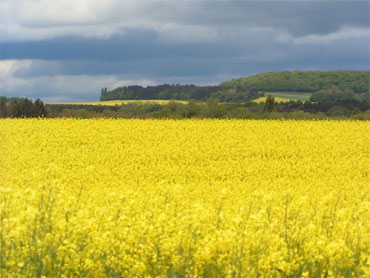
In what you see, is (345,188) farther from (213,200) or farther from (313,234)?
(313,234)

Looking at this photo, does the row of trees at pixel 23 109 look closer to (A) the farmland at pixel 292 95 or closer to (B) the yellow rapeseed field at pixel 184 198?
(B) the yellow rapeseed field at pixel 184 198

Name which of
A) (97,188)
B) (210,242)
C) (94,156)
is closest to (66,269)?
(210,242)

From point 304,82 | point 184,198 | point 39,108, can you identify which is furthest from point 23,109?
point 304,82

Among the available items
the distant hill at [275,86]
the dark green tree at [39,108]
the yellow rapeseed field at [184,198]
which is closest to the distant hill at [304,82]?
the distant hill at [275,86]

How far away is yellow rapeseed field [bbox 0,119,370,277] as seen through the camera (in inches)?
307

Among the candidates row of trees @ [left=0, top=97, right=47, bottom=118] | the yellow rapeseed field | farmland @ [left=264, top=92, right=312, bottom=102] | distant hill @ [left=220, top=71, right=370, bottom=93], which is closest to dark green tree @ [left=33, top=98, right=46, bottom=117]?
A: row of trees @ [left=0, top=97, right=47, bottom=118]

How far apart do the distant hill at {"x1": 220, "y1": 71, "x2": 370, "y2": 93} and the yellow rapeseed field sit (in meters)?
57.7

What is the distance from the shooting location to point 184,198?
47.5 ft

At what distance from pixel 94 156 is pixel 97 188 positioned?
592 centimetres

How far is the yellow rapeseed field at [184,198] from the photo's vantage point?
7793 mm

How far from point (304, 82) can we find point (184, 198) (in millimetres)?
86791

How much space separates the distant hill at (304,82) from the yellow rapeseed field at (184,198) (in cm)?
5767

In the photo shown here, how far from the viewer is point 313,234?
360 inches

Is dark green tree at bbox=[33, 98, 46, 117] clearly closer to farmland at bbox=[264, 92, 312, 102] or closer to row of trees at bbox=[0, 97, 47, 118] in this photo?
row of trees at bbox=[0, 97, 47, 118]
